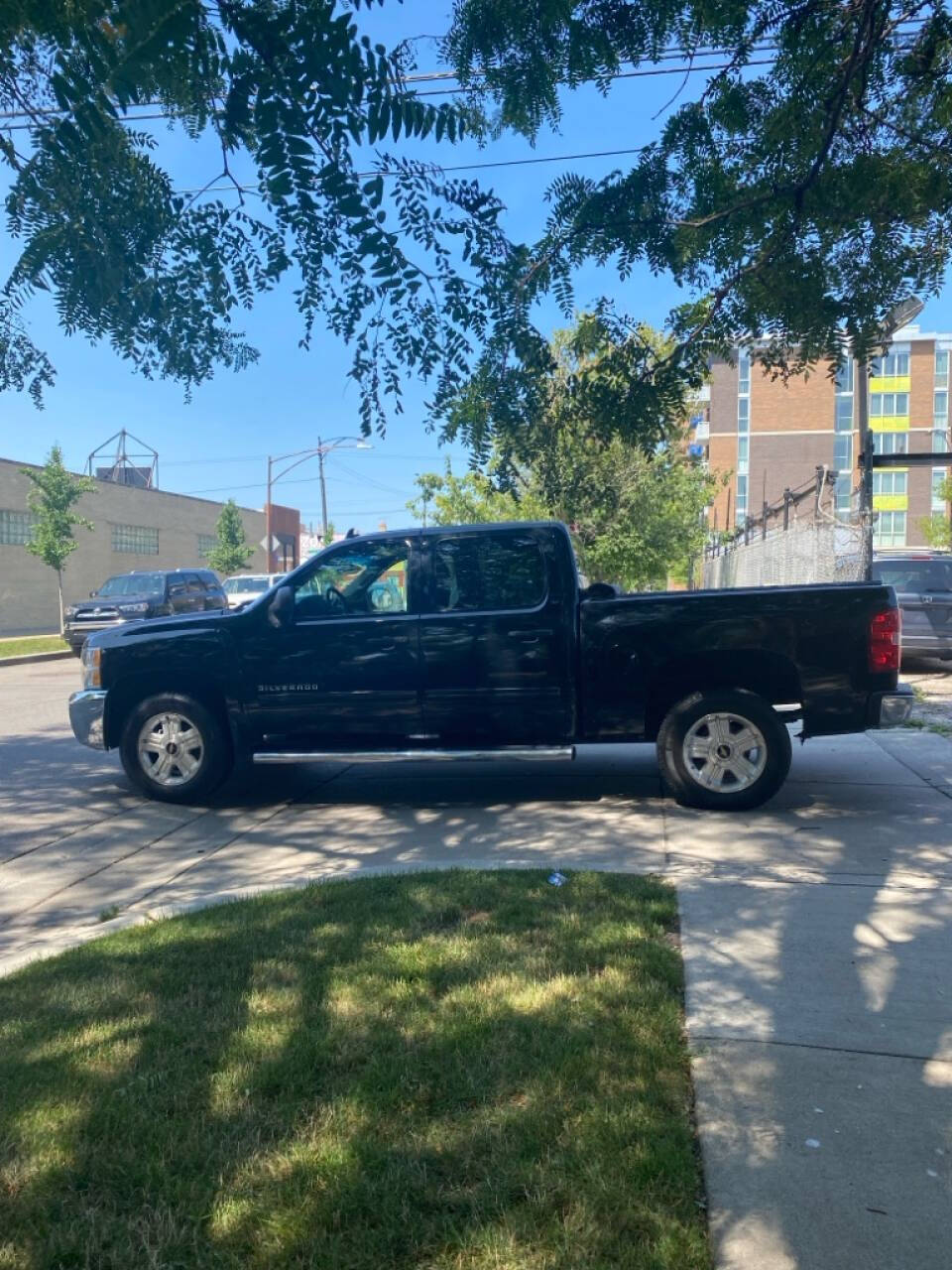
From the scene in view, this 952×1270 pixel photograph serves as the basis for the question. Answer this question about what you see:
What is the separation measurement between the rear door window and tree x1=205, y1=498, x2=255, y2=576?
39.1 m

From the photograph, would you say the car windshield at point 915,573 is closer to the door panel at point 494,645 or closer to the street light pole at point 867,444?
the street light pole at point 867,444

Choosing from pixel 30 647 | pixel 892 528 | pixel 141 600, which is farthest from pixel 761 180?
pixel 892 528

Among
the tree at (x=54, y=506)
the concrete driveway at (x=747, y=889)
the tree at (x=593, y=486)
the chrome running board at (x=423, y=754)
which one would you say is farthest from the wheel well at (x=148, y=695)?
the tree at (x=54, y=506)

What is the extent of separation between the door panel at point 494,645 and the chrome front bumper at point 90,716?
2500 millimetres

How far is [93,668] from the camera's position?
7863mm

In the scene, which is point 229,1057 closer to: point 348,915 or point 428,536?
point 348,915

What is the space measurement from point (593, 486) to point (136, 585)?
60.9 ft

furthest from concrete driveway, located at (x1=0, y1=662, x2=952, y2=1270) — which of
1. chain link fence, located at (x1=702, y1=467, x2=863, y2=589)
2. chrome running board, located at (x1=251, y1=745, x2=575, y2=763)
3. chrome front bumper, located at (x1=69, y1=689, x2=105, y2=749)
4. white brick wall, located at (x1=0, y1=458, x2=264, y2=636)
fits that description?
white brick wall, located at (x1=0, y1=458, x2=264, y2=636)

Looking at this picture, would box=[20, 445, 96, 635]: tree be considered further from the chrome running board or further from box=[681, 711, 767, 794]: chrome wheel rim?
box=[681, 711, 767, 794]: chrome wheel rim

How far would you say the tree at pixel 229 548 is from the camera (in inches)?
1774

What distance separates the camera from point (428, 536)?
7.54 m

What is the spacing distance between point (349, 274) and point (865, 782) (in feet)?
18.5

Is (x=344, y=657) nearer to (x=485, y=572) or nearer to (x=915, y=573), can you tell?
(x=485, y=572)

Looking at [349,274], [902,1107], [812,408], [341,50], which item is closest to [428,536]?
[349,274]
